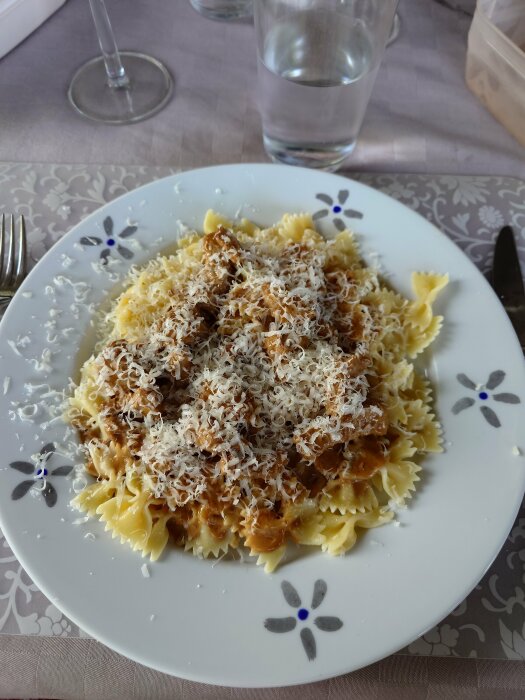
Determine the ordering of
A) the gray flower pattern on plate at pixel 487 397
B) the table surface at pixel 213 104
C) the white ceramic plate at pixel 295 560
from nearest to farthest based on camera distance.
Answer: the white ceramic plate at pixel 295 560
the gray flower pattern on plate at pixel 487 397
the table surface at pixel 213 104

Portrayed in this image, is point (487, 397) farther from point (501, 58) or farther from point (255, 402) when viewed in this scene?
point (501, 58)

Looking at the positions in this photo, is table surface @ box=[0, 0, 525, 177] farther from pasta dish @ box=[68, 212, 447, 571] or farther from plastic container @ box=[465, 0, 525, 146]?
pasta dish @ box=[68, 212, 447, 571]

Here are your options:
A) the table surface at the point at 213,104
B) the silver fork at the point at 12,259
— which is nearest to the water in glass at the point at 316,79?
the table surface at the point at 213,104

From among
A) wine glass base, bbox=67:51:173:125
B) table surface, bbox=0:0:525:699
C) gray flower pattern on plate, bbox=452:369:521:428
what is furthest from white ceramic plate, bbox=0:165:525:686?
wine glass base, bbox=67:51:173:125

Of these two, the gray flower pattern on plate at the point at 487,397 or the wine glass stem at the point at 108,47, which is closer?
the gray flower pattern on plate at the point at 487,397

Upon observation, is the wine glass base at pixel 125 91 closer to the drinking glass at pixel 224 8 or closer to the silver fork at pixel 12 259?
the drinking glass at pixel 224 8

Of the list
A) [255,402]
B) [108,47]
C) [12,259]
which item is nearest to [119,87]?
[108,47]

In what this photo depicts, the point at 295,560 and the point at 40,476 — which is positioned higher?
the point at 40,476
